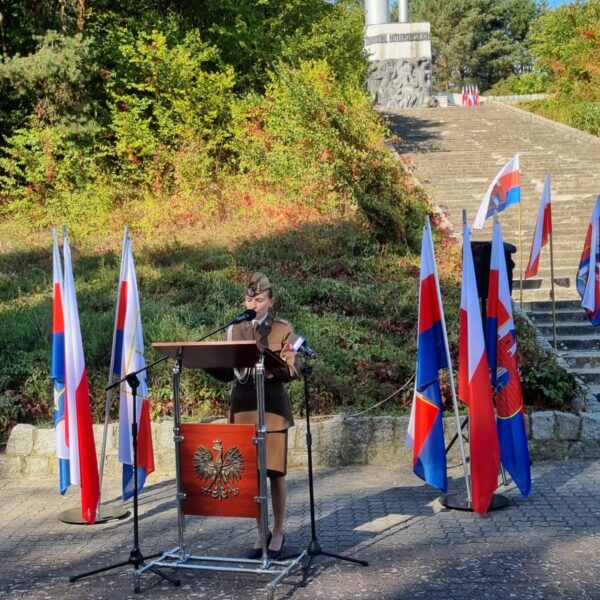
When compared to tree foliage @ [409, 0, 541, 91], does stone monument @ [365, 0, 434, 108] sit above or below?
below

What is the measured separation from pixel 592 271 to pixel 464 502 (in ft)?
17.6

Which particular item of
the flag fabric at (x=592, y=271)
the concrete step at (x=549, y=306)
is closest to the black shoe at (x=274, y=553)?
the flag fabric at (x=592, y=271)

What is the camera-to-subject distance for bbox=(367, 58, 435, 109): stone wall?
4300 centimetres

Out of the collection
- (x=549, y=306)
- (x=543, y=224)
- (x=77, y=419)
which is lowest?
(x=549, y=306)

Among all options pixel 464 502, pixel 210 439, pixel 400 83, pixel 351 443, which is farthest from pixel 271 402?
pixel 400 83

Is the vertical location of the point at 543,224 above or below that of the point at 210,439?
above

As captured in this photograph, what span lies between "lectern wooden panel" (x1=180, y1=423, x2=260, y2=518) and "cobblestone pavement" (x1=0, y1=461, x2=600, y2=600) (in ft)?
1.73

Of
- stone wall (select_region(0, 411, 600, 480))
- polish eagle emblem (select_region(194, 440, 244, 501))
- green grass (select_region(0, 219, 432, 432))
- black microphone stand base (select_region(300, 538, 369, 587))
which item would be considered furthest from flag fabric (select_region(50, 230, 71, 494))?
black microphone stand base (select_region(300, 538, 369, 587))

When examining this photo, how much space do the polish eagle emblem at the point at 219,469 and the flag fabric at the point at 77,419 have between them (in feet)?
6.87

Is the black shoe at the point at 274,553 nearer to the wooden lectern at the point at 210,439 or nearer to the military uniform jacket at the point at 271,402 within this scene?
the wooden lectern at the point at 210,439

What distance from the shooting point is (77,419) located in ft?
26.6

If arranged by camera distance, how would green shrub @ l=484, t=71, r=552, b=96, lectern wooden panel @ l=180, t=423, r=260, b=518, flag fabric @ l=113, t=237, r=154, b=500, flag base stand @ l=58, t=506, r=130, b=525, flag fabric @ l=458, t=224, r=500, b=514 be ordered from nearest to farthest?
lectern wooden panel @ l=180, t=423, r=260, b=518 → flag fabric @ l=458, t=224, r=500, b=514 → flag base stand @ l=58, t=506, r=130, b=525 → flag fabric @ l=113, t=237, r=154, b=500 → green shrub @ l=484, t=71, r=552, b=96

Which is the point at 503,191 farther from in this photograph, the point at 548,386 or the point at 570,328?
the point at 570,328

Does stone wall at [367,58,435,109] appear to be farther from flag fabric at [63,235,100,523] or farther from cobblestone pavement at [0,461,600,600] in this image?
flag fabric at [63,235,100,523]
